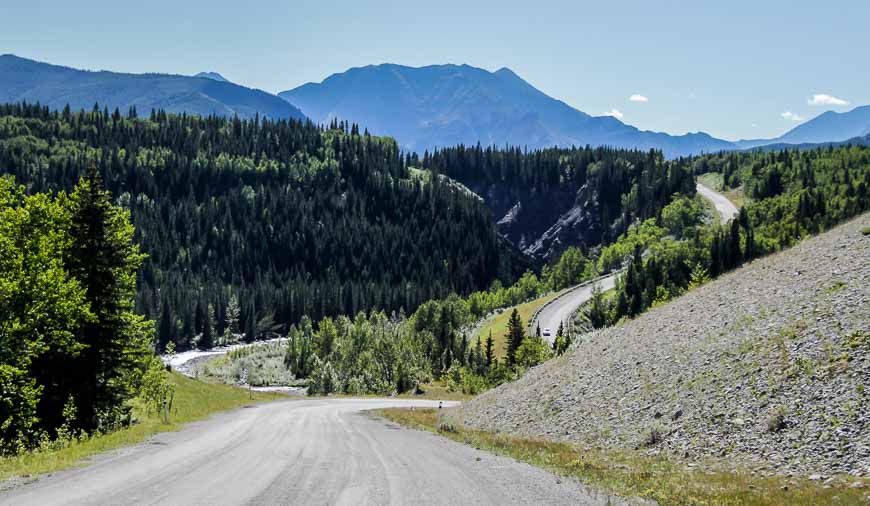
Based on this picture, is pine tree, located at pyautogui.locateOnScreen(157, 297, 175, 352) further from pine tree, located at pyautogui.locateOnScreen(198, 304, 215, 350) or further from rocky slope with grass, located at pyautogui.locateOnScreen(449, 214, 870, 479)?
rocky slope with grass, located at pyautogui.locateOnScreen(449, 214, 870, 479)

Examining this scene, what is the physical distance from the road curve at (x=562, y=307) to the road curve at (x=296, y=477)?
93108 millimetres

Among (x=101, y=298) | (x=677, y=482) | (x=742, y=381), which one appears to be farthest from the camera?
(x=101, y=298)

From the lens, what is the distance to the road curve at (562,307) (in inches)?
4872

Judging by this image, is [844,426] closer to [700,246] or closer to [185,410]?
[185,410]

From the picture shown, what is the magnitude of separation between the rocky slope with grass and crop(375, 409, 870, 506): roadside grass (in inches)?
41.0

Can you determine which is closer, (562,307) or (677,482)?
(677,482)

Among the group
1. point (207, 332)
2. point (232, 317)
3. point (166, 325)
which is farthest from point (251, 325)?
point (166, 325)

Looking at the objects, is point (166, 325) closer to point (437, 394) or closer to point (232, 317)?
point (232, 317)

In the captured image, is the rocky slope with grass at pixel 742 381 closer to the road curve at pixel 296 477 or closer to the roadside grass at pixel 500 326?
the road curve at pixel 296 477

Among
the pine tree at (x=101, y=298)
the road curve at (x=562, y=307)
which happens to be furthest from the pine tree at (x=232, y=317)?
the pine tree at (x=101, y=298)

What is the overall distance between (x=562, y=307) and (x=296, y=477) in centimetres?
12901

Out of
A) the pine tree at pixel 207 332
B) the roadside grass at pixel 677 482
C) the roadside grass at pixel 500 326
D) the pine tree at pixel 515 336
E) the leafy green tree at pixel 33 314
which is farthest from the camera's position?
the pine tree at pixel 207 332

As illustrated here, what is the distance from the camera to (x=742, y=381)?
24641mm

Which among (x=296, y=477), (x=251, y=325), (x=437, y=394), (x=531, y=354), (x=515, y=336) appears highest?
(x=296, y=477)
